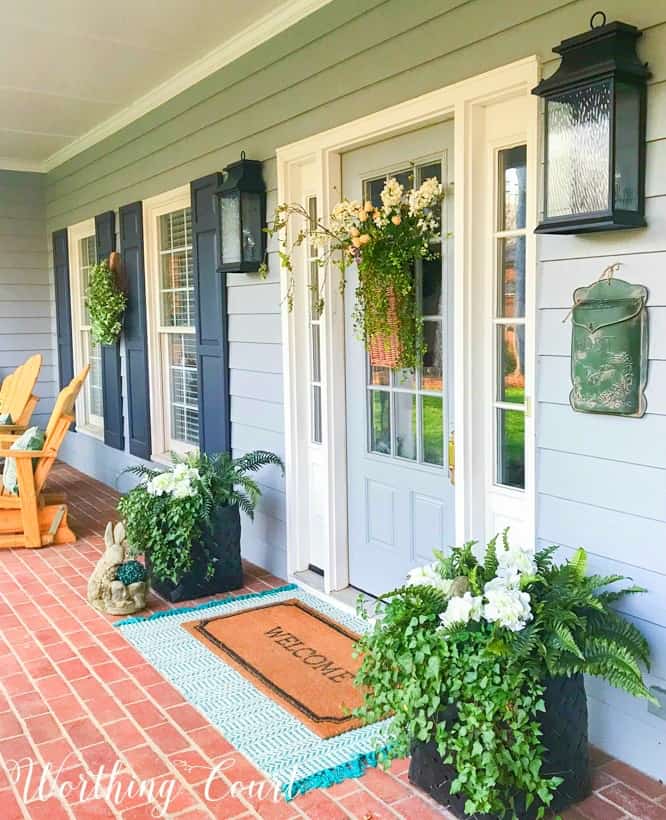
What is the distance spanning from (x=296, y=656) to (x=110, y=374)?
12.0ft

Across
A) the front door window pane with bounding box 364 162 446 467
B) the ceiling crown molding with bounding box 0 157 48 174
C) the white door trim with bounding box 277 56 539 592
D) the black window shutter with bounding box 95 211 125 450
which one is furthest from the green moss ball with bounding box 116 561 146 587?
the ceiling crown molding with bounding box 0 157 48 174

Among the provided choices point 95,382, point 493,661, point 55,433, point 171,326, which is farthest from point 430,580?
point 95,382

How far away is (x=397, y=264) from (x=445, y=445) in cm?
75

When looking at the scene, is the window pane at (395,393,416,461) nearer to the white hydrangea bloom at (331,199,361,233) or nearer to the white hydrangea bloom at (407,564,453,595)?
the white hydrangea bloom at (331,199,361,233)

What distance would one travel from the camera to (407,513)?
3.53 m

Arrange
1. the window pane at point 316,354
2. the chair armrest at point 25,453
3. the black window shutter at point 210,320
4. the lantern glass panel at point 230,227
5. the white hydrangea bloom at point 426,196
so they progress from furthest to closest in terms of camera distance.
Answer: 1. the chair armrest at point 25,453
2. the black window shutter at point 210,320
3. the lantern glass panel at point 230,227
4. the window pane at point 316,354
5. the white hydrangea bloom at point 426,196

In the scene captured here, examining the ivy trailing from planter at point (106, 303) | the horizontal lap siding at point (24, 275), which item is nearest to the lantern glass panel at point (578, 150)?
the ivy trailing from planter at point (106, 303)

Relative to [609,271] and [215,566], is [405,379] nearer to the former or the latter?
[609,271]

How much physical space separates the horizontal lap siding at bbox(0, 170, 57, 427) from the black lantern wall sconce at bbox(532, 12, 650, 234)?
6.34 m

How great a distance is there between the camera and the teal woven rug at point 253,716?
252 centimetres

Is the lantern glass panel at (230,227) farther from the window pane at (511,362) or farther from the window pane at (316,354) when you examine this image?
the window pane at (511,362)

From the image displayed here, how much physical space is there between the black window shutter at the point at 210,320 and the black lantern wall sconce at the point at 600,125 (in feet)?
8.26

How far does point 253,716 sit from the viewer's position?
2863 millimetres

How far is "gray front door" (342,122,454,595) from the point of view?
3.26m
